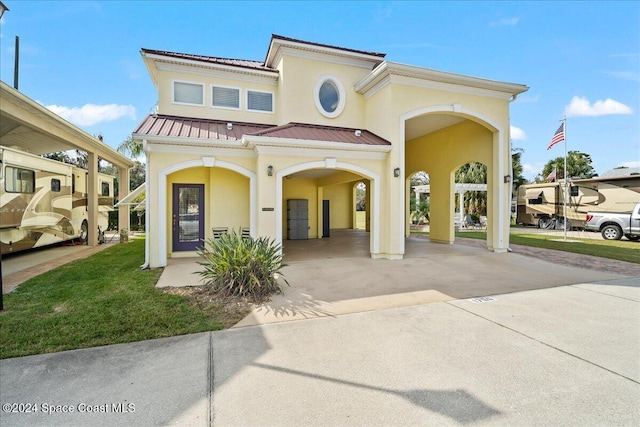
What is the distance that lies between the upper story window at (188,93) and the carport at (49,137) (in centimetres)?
365

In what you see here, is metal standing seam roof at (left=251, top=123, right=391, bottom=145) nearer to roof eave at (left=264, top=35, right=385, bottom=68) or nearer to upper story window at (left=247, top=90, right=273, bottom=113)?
upper story window at (left=247, top=90, right=273, bottom=113)

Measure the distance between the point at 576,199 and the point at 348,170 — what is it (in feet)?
62.4

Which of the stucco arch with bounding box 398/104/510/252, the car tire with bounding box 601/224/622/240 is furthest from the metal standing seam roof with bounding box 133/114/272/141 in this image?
the car tire with bounding box 601/224/622/240

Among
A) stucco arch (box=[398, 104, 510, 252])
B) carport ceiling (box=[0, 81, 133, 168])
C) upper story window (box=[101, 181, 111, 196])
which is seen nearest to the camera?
carport ceiling (box=[0, 81, 133, 168])

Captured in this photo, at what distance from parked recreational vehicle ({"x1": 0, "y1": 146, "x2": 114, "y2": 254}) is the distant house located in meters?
4.39

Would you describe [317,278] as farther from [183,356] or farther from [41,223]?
[41,223]

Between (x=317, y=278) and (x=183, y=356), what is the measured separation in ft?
13.5

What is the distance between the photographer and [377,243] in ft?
32.9

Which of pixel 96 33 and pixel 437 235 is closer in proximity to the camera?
pixel 96 33

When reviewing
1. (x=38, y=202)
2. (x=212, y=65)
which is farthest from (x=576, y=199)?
(x=38, y=202)

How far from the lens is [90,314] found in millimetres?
5230

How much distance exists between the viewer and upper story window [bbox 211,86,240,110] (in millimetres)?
11523

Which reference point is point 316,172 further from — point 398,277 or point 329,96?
point 398,277

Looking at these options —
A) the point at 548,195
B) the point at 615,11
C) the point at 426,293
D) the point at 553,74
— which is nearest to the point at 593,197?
the point at 548,195
